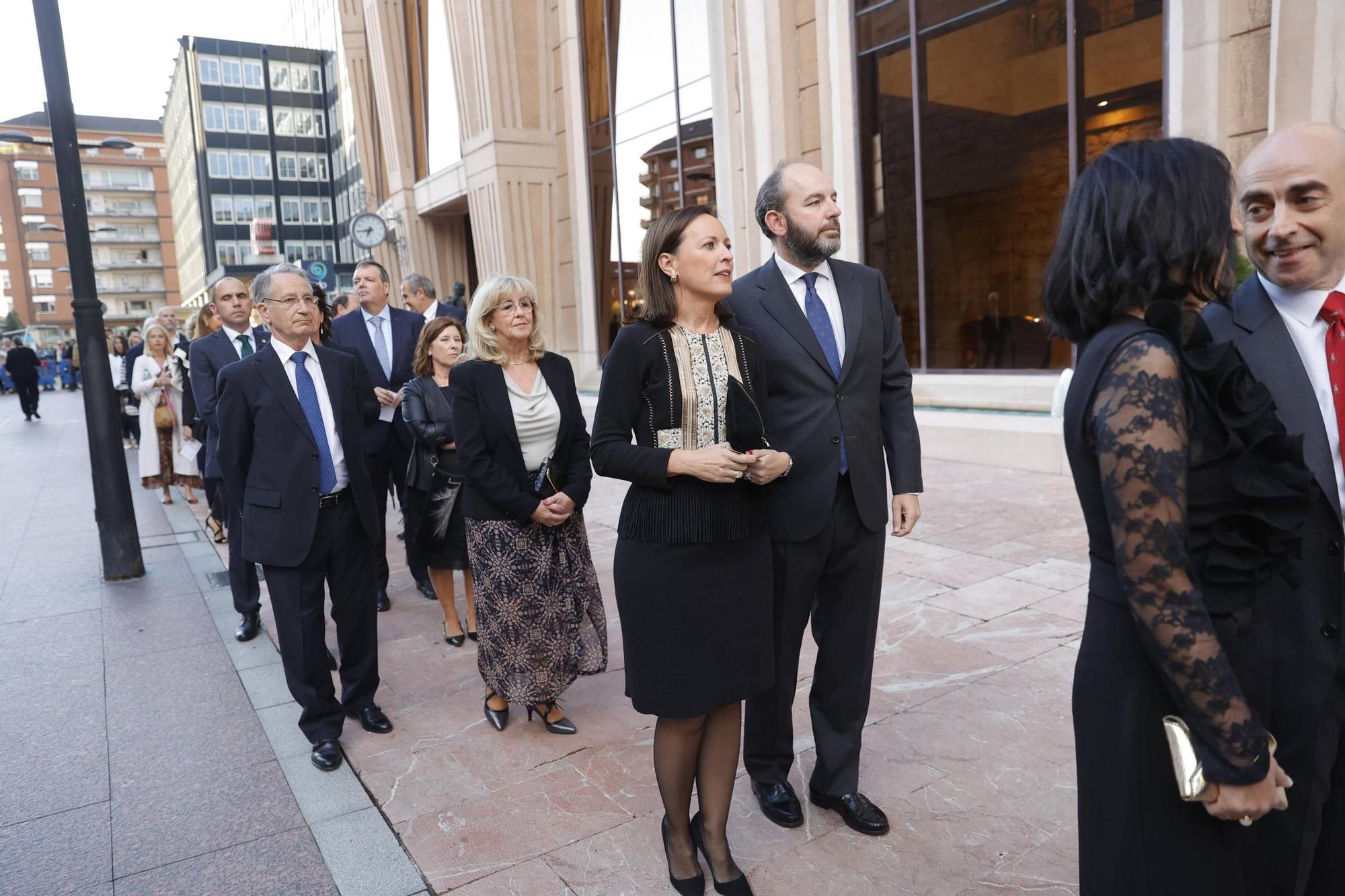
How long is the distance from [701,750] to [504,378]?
5.98ft

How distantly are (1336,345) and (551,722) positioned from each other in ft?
10.1

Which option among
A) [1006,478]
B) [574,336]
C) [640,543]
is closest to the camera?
[640,543]

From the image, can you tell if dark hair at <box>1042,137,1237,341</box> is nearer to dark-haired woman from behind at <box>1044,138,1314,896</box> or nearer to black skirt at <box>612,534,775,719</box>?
dark-haired woman from behind at <box>1044,138,1314,896</box>

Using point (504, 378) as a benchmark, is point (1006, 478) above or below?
below

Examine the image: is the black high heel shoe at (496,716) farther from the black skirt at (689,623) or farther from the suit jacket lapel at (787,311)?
the suit jacket lapel at (787,311)

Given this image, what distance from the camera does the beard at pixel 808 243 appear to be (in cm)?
282

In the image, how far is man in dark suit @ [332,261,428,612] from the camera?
579 cm

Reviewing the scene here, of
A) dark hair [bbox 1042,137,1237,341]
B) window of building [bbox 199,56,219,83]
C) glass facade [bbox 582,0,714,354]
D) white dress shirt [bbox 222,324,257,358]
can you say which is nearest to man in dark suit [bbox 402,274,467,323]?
white dress shirt [bbox 222,324,257,358]

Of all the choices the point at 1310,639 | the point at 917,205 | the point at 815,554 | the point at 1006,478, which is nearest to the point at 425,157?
the point at 917,205

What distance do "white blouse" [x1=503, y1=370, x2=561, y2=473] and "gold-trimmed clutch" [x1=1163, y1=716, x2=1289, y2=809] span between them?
109 inches

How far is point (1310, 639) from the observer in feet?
5.19

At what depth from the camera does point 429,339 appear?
504cm

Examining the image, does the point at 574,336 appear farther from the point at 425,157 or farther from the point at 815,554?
the point at 815,554

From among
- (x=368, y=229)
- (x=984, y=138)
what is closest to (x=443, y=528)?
(x=984, y=138)
